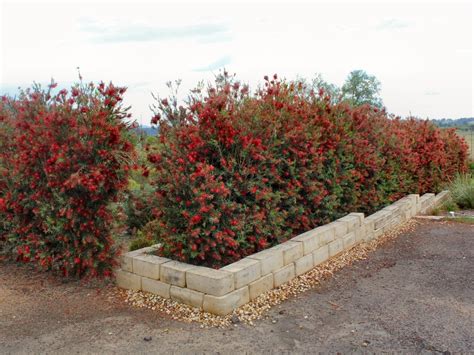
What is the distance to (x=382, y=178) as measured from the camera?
775cm

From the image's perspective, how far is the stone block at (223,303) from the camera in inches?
151

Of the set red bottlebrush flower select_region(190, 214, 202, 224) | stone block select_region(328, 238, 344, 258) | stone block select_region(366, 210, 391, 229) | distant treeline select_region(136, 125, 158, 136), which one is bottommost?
stone block select_region(328, 238, 344, 258)

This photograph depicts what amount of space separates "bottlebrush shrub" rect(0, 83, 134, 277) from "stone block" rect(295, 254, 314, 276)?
2.00 meters

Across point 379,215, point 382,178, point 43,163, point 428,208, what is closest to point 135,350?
point 43,163

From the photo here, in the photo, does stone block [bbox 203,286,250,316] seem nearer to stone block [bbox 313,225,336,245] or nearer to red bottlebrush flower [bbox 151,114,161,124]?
stone block [bbox 313,225,336,245]

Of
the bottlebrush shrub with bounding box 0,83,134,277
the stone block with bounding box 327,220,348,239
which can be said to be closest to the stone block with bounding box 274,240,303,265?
the stone block with bounding box 327,220,348,239

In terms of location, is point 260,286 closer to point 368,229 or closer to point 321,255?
point 321,255

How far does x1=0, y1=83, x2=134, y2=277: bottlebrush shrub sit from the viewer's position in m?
4.35

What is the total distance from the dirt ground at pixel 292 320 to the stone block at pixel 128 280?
13cm

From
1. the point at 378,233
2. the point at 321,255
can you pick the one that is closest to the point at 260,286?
the point at 321,255

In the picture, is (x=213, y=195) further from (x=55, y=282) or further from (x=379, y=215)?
(x=379, y=215)

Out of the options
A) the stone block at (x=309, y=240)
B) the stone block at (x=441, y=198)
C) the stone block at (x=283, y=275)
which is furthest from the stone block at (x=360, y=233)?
the stone block at (x=441, y=198)

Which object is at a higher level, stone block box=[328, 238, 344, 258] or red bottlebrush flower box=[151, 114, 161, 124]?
red bottlebrush flower box=[151, 114, 161, 124]

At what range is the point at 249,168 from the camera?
15.4 ft
